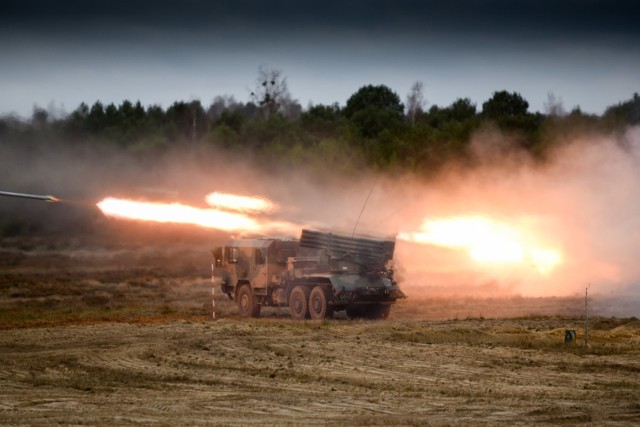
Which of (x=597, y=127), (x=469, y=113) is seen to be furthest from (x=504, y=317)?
(x=469, y=113)

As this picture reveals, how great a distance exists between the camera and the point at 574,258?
4328cm

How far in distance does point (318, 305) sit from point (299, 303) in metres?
0.97

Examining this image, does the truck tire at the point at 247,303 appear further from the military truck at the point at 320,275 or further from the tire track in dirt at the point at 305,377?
the tire track in dirt at the point at 305,377

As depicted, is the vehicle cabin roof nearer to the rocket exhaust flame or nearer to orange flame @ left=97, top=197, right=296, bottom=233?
orange flame @ left=97, top=197, right=296, bottom=233

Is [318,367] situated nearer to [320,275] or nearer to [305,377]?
[305,377]

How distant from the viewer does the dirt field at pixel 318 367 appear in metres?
18.7

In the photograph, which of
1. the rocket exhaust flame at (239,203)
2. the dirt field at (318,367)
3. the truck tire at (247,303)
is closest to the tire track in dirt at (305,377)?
the dirt field at (318,367)

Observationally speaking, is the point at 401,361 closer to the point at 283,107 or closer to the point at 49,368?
the point at 49,368

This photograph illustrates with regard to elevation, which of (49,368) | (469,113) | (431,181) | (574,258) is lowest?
(49,368)

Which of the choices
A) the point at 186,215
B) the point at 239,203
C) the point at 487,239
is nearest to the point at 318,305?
the point at 239,203

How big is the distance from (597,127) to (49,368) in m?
42.5

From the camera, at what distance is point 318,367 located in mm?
24219

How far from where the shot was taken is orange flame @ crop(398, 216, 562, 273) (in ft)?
133

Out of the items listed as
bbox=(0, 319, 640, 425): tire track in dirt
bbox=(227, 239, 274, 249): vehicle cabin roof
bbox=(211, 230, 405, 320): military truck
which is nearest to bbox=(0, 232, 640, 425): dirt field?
bbox=(0, 319, 640, 425): tire track in dirt
